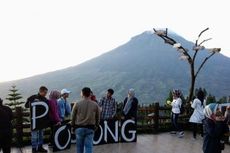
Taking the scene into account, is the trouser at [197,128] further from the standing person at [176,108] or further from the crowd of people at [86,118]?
the crowd of people at [86,118]

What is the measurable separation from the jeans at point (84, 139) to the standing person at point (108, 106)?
4.02 m

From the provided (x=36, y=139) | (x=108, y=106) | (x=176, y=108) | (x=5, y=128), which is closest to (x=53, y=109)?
(x=36, y=139)

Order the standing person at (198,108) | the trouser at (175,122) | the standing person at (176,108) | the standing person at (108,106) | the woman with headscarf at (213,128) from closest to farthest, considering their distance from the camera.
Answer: the woman with headscarf at (213,128) < the standing person at (108,106) < the standing person at (198,108) < the standing person at (176,108) < the trouser at (175,122)

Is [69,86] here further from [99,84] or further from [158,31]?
[158,31]

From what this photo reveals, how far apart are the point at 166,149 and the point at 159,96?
17153cm

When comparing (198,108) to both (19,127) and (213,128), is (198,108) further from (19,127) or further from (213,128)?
(213,128)

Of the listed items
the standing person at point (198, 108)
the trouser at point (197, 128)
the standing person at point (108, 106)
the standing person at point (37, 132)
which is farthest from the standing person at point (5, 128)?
the trouser at point (197, 128)

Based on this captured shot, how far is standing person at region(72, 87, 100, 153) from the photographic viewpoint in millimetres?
9977

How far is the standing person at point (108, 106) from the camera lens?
14.2 meters

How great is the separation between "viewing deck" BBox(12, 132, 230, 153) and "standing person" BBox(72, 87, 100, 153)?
10.2 feet

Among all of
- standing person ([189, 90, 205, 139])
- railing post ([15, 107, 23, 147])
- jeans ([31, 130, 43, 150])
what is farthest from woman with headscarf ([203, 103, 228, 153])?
standing person ([189, 90, 205, 139])

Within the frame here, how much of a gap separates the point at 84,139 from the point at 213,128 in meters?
2.85

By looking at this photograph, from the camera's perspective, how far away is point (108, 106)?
1433 cm

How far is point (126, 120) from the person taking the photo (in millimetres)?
14797
